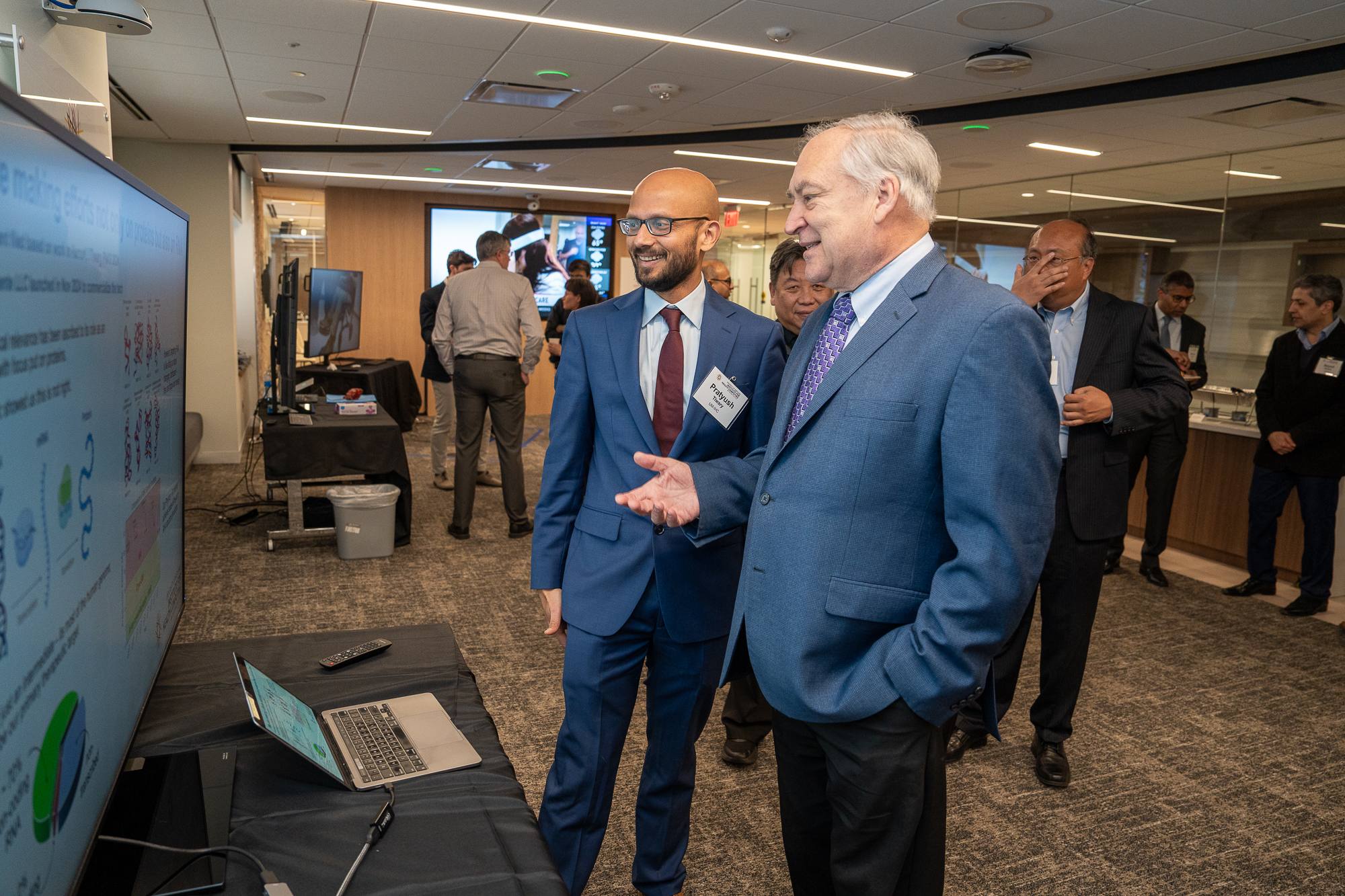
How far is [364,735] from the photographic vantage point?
1.29m

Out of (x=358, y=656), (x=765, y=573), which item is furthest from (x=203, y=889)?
(x=765, y=573)

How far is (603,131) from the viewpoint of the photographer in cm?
653

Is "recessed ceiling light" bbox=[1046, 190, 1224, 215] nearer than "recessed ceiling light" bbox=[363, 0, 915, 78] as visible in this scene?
No

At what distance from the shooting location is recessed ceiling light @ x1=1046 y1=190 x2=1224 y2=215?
23.0 ft

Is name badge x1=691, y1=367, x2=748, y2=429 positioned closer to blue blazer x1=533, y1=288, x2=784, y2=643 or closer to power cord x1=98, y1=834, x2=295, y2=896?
blue blazer x1=533, y1=288, x2=784, y2=643

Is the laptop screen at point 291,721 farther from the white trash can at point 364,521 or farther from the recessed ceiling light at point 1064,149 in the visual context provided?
the recessed ceiling light at point 1064,149

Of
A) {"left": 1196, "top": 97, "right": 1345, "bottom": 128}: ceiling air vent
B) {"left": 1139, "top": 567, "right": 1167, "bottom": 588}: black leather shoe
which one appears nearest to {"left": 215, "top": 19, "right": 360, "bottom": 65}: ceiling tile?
{"left": 1196, "top": 97, "right": 1345, "bottom": 128}: ceiling air vent

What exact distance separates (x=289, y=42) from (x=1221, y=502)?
5.78 meters

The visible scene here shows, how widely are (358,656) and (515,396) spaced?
12.3ft

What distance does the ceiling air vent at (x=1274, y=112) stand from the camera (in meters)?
4.79

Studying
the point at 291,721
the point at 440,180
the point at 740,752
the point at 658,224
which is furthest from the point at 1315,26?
the point at 440,180

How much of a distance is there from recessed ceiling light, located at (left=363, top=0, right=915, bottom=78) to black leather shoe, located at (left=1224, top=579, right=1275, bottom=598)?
10.7ft

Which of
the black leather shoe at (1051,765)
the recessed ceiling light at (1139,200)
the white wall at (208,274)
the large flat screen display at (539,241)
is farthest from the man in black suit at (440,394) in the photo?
the recessed ceiling light at (1139,200)

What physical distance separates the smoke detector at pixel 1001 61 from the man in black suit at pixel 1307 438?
5.86ft
